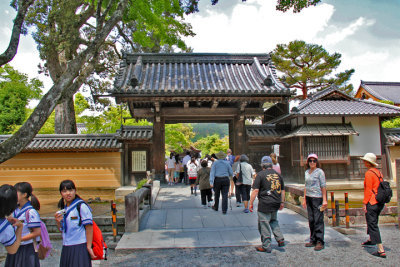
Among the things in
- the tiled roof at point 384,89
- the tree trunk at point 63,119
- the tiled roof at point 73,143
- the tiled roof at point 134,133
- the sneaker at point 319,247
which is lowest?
the sneaker at point 319,247

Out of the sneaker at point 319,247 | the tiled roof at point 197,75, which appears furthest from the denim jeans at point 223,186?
the tiled roof at point 197,75

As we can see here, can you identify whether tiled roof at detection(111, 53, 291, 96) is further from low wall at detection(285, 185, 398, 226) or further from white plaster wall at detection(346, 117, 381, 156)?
white plaster wall at detection(346, 117, 381, 156)

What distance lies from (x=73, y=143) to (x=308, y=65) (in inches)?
978

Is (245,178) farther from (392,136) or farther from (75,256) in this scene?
(392,136)

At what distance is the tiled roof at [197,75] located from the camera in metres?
10.3

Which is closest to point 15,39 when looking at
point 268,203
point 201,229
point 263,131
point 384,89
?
point 201,229

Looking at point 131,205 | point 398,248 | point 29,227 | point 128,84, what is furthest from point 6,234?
point 128,84

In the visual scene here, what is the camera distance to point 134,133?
13.3 meters

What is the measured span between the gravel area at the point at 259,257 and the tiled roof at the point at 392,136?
10065 millimetres

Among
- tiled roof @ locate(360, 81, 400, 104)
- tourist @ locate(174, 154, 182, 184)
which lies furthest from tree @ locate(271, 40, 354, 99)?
tourist @ locate(174, 154, 182, 184)

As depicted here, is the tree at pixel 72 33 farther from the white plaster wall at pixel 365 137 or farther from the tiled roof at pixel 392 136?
the tiled roof at pixel 392 136

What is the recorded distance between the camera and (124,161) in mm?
13633

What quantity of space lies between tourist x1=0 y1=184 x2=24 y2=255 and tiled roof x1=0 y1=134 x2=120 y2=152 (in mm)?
10662

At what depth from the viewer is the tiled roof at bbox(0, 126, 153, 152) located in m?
13.1
